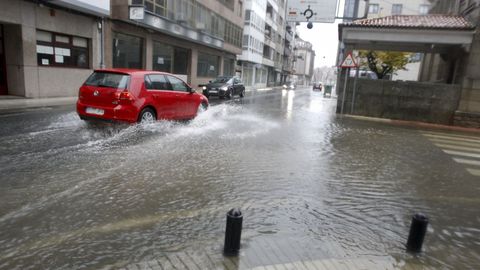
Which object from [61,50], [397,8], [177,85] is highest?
[397,8]

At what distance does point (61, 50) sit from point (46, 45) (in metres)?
0.88

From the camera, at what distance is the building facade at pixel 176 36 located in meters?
20.7

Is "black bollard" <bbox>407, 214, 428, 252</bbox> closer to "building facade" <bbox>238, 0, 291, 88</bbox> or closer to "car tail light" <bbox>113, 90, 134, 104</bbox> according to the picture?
"car tail light" <bbox>113, 90, 134, 104</bbox>

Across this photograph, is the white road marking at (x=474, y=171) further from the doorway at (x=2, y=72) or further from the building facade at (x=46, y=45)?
the doorway at (x=2, y=72)

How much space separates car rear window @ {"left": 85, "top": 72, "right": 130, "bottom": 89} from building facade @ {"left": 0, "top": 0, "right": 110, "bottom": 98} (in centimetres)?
826

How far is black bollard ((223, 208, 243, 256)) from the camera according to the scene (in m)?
3.19

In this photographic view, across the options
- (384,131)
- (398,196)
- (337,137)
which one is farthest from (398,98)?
(398,196)

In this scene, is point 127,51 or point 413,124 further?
point 127,51

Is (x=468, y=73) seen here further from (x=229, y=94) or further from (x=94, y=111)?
(x=94, y=111)

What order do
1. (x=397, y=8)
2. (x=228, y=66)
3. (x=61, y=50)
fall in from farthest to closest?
(x=397, y=8)
(x=228, y=66)
(x=61, y=50)

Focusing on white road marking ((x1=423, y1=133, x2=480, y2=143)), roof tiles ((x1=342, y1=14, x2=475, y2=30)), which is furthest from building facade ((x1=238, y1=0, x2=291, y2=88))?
white road marking ((x1=423, y1=133, x2=480, y2=143))

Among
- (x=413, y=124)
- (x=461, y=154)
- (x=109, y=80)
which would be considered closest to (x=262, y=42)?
(x=413, y=124)

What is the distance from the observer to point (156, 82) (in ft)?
31.1

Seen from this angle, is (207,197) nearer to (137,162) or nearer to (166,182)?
(166,182)
